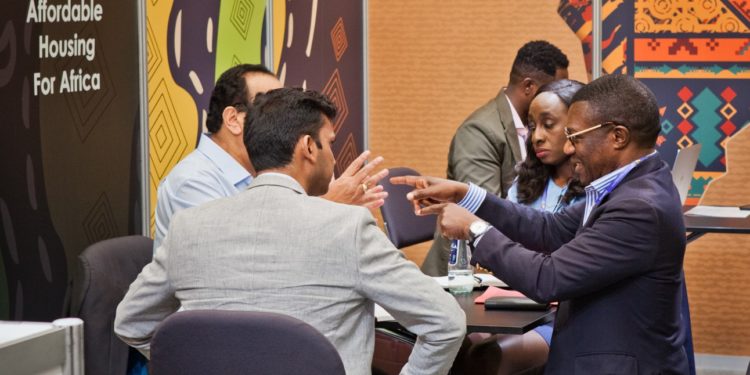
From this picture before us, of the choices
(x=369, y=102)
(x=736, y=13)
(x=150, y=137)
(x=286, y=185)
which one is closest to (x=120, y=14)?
(x=150, y=137)

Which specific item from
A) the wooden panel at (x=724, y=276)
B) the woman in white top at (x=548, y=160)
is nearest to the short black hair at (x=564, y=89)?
the woman in white top at (x=548, y=160)

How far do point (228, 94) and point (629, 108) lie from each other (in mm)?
1372

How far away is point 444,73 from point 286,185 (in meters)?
3.88

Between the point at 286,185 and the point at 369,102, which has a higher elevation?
the point at 369,102

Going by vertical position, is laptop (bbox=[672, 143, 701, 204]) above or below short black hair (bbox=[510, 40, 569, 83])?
below

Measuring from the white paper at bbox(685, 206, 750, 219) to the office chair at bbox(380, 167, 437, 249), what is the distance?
136cm

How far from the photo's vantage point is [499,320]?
2.75 m

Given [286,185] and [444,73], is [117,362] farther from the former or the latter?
[444,73]

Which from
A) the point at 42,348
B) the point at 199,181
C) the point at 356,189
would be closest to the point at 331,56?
the point at 199,181

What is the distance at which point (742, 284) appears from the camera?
5.55m

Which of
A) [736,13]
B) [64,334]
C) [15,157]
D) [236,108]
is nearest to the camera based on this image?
[64,334]

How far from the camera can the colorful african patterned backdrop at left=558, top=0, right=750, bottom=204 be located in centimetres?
546

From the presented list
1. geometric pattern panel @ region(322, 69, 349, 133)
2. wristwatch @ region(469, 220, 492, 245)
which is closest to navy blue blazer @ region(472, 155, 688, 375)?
wristwatch @ region(469, 220, 492, 245)

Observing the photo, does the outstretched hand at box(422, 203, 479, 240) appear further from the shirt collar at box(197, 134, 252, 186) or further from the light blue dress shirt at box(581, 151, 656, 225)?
the shirt collar at box(197, 134, 252, 186)
